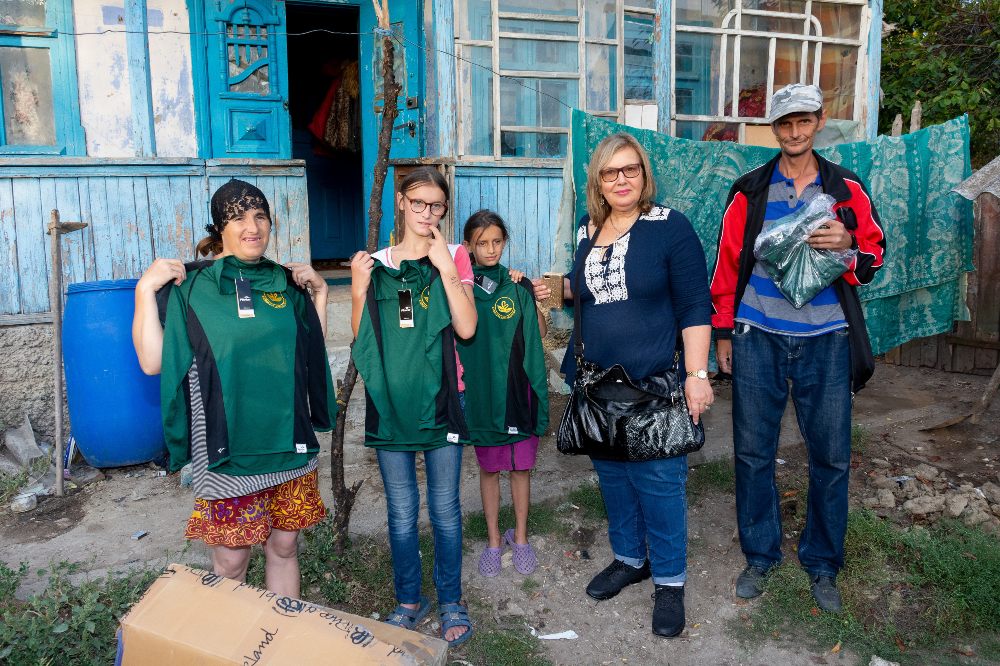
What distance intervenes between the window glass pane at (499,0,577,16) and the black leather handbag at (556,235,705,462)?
11.7 ft

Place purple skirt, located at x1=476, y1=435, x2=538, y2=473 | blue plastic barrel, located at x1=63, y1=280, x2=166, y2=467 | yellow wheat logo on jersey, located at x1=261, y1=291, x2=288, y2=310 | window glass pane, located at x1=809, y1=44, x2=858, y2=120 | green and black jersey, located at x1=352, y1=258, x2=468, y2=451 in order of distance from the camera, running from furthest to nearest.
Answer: window glass pane, located at x1=809, y1=44, x2=858, y2=120 < blue plastic barrel, located at x1=63, y1=280, x2=166, y2=467 < purple skirt, located at x1=476, y1=435, x2=538, y2=473 < green and black jersey, located at x1=352, y1=258, x2=468, y2=451 < yellow wheat logo on jersey, located at x1=261, y1=291, x2=288, y2=310

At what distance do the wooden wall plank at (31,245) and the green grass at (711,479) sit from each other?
414 centimetres

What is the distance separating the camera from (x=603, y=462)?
282 centimetres

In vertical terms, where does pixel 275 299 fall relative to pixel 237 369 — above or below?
above

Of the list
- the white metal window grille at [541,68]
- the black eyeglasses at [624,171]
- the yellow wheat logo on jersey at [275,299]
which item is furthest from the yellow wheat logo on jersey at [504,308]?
the white metal window grille at [541,68]

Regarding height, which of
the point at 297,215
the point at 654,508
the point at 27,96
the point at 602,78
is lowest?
the point at 654,508

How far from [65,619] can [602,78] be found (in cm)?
493

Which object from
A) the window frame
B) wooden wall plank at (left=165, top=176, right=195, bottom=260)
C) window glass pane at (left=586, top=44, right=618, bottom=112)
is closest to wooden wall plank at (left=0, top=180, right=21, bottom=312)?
the window frame

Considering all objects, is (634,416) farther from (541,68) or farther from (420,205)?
(541,68)

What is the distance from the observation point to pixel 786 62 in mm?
6316

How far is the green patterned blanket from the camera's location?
4188mm

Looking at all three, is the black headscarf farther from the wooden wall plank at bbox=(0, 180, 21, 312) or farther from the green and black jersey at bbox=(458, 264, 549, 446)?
the wooden wall plank at bbox=(0, 180, 21, 312)

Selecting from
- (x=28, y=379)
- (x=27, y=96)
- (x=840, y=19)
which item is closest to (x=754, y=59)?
(x=840, y=19)

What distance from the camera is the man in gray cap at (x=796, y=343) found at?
2637 mm
